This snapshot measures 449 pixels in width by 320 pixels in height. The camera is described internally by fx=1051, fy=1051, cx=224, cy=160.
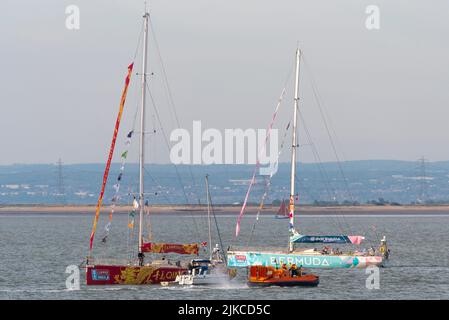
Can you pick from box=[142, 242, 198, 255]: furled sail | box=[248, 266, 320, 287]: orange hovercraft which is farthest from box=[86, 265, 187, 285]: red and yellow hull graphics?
box=[248, 266, 320, 287]: orange hovercraft

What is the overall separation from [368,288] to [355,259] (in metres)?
8.95

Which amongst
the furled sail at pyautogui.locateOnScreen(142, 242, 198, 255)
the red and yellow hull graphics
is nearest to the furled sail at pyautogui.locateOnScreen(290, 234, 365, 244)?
the furled sail at pyautogui.locateOnScreen(142, 242, 198, 255)

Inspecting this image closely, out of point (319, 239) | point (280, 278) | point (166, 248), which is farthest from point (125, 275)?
point (319, 239)

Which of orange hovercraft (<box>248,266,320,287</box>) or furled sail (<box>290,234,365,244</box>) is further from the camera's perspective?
furled sail (<box>290,234,365,244</box>)

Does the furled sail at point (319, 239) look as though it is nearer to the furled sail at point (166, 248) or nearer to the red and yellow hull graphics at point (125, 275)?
the furled sail at point (166, 248)

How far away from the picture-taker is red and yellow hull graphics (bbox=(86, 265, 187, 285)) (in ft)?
227

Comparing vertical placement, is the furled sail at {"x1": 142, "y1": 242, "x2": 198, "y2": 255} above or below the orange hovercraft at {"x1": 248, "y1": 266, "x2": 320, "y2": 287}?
above

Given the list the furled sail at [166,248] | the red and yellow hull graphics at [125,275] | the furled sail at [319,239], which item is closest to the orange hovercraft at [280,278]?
the furled sail at [166,248]

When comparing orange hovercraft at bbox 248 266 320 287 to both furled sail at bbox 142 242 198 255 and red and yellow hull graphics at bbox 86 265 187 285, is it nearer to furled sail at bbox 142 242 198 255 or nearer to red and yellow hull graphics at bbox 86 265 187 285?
furled sail at bbox 142 242 198 255

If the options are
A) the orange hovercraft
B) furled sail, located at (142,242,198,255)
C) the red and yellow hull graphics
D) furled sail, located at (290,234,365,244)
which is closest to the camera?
the orange hovercraft

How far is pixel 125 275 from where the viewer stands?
69.1m

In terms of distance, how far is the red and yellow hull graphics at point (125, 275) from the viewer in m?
69.1

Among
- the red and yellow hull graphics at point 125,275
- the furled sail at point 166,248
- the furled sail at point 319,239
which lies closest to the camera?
the red and yellow hull graphics at point 125,275

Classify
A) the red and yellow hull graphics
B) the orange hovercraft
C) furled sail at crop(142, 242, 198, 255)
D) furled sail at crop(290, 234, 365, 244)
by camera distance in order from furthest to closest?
furled sail at crop(290, 234, 365, 244) < furled sail at crop(142, 242, 198, 255) < the red and yellow hull graphics < the orange hovercraft
